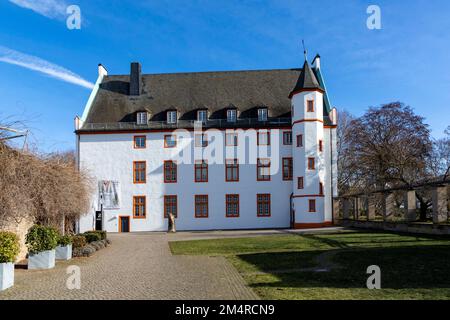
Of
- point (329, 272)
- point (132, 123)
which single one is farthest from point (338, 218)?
point (329, 272)

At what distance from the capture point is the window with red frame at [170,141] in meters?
39.6

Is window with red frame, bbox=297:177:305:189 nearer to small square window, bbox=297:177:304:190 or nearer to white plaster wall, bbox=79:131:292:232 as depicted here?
small square window, bbox=297:177:304:190

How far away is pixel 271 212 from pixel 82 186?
20.7m

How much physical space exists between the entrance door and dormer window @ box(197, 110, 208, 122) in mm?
11010

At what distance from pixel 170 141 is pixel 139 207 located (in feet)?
21.3

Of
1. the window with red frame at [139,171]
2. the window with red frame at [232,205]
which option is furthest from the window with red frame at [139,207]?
the window with red frame at [232,205]

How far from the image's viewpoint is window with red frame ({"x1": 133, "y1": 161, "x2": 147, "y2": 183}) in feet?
129

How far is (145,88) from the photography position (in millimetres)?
43500

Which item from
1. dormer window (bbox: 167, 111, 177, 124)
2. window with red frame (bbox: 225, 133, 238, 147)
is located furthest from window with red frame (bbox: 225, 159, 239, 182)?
dormer window (bbox: 167, 111, 177, 124)

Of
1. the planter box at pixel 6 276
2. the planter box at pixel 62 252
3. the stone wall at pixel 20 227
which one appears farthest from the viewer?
the planter box at pixel 62 252

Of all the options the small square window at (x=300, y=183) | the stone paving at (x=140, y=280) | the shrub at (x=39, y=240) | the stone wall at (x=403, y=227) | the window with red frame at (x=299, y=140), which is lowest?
the stone paving at (x=140, y=280)

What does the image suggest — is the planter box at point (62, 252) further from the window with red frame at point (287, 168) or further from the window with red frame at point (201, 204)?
the window with red frame at point (287, 168)

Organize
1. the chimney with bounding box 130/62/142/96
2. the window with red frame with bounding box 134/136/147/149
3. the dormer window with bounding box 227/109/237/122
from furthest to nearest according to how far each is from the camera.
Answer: the chimney with bounding box 130/62/142/96 < the dormer window with bounding box 227/109/237/122 < the window with red frame with bounding box 134/136/147/149

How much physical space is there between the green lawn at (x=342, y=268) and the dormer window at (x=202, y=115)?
70.1 ft
